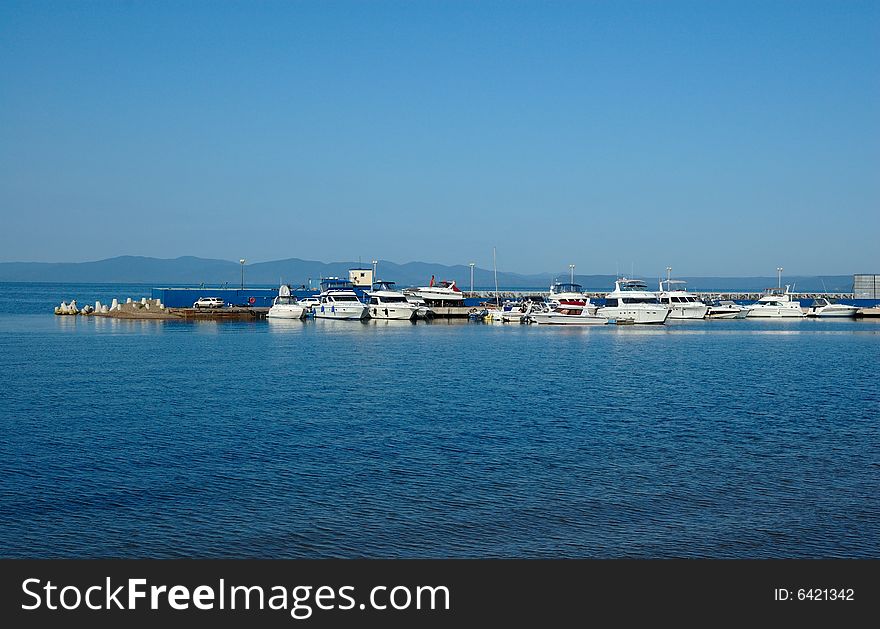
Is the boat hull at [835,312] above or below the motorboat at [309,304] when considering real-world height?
below

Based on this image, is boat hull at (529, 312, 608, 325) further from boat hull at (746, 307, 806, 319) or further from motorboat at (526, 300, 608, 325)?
boat hull at (746, 307, 806, 319)

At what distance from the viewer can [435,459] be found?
22578 mm

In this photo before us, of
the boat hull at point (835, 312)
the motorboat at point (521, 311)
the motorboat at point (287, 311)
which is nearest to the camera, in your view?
the motorboat at point (287, 311)

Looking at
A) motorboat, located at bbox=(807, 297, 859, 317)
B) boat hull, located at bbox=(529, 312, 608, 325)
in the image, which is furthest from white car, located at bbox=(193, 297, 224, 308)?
motorboat, located at bbox=(807, 297, 859, 317)

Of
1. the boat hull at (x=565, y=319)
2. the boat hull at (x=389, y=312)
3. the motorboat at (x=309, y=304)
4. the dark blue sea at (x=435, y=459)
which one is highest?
the motorboat at (x=309, y=304)

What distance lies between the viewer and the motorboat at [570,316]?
294ft

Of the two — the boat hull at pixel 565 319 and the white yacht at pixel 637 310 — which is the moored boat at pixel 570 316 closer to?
the boat hull at pixel 565 319

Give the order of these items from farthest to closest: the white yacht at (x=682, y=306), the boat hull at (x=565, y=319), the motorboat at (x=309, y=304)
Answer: the white yacht at (x=682, y=306), the motorboat at (x=309, y=304), the boat hull at (x=565, y=319)

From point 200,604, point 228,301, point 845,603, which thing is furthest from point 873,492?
point 228,301

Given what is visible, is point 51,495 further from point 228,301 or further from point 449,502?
point 228,301

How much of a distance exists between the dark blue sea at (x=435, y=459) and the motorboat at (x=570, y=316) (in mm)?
40478

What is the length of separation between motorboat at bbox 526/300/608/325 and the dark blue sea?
40.5 metres

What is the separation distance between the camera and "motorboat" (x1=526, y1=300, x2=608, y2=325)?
8969 cm

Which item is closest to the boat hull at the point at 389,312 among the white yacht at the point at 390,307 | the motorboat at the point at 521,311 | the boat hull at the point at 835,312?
the white yacht at the point at 390,307
